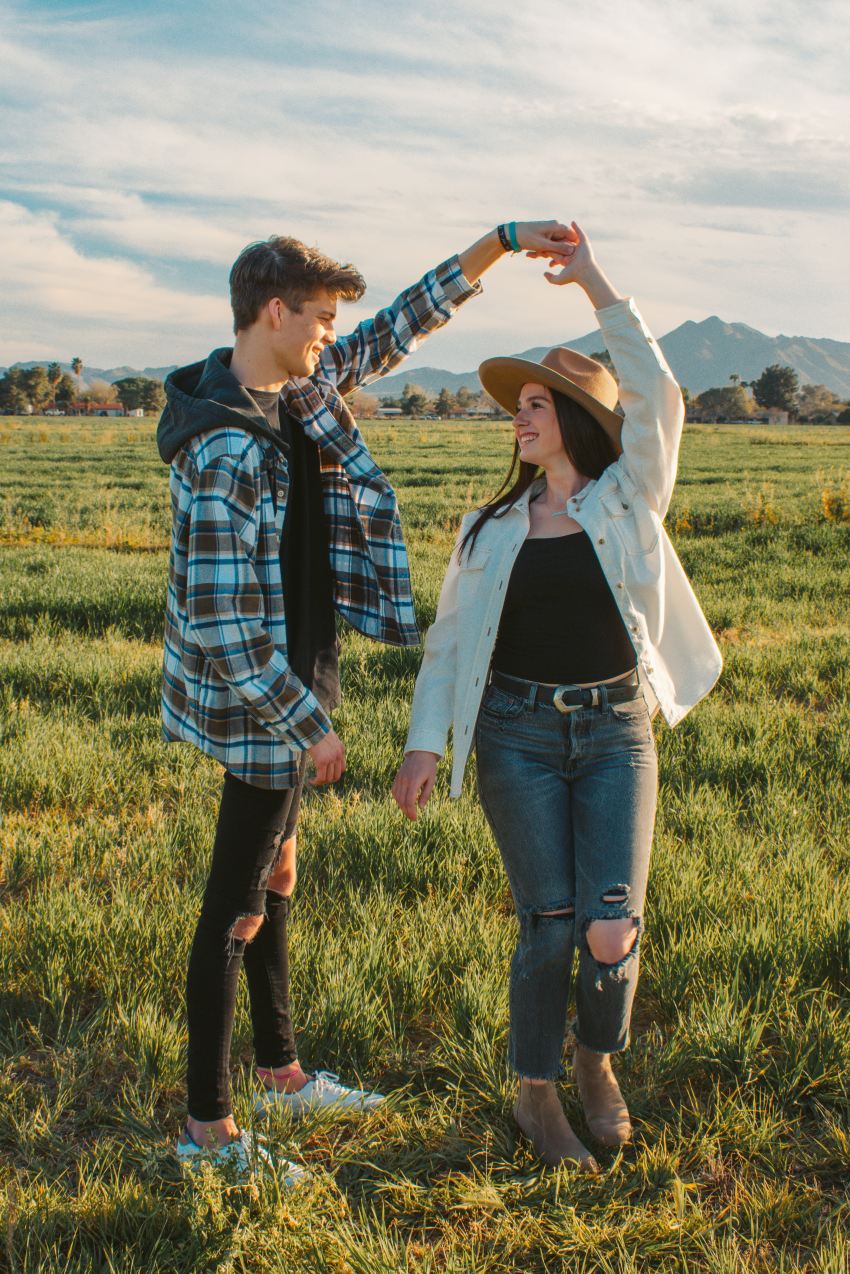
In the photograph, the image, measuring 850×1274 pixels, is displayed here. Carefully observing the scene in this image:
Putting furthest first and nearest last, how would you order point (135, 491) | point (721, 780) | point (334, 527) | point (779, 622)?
1. point (135, 491)
2. point (779, 622)
3. point (721, 780)
4. point (334, 527)

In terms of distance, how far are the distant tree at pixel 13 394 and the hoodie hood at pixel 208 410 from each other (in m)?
128

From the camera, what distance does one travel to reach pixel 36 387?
124 metres

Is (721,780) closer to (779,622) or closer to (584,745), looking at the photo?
(584,745)

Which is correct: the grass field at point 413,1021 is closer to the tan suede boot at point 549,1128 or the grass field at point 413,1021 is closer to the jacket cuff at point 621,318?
the tan suede boot at point 549,1128

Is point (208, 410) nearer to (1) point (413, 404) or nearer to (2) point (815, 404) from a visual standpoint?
(1) point (413, 404)

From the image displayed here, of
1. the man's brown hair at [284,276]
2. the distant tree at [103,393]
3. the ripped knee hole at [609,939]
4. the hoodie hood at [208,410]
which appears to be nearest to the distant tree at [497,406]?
the man's brown hair at [284,276]

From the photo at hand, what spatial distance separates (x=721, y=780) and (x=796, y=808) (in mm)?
497

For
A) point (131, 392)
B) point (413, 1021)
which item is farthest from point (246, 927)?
point (131, 392)

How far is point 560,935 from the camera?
2.46 m

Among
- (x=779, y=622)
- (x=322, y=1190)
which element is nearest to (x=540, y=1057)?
(x=322, y=1190)

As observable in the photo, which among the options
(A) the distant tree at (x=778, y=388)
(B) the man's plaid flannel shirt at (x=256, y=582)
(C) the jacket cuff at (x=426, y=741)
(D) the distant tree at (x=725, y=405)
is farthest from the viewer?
(A) the distant tree at (x=778, y=388)

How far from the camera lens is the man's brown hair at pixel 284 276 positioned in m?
2.19

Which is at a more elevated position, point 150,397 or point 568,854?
point 150,397

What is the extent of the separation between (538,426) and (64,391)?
141 metres
